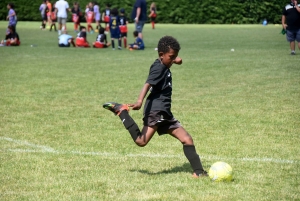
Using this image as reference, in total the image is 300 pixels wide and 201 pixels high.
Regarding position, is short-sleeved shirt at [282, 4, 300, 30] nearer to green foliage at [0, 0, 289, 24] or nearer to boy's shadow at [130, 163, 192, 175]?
boy's shadow at [130, 163, 192, 175]

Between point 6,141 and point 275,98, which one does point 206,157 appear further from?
point 275,98

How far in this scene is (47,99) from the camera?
13.3m

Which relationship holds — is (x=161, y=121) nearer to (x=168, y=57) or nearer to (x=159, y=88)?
(x=159, y=88)

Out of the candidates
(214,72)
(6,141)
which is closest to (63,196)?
(6,141)

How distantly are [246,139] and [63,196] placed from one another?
3812mm

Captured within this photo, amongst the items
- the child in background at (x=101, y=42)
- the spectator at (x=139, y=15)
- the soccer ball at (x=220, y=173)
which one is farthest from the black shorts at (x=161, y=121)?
the child in background at (x=101, y=42)

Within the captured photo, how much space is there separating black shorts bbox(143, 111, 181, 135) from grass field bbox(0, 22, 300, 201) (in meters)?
0.53

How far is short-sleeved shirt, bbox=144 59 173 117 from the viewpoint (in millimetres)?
6945

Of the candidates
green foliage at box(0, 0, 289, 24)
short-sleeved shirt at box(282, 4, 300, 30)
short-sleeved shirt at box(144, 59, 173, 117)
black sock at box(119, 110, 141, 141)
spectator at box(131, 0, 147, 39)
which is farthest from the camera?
green foliage at box(0, 0, 289, 24)

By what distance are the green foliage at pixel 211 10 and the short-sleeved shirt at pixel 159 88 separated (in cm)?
4676

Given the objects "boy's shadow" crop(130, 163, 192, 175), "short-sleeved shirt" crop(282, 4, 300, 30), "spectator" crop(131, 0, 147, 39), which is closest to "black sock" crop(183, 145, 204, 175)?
"boy's shadow" crop(130, 163, 192, 175)

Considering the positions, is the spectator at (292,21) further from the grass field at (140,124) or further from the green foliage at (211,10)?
the green foliage at (211,10)

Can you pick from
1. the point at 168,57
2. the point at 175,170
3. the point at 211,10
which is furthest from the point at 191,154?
the point at 211,10

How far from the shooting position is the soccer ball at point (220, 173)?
6680 millimetres
